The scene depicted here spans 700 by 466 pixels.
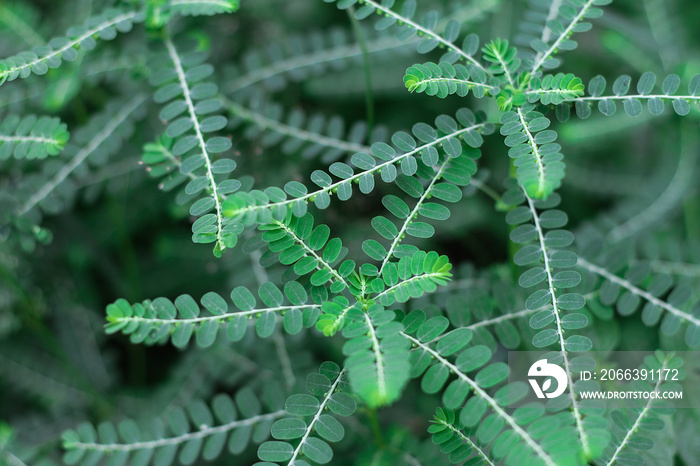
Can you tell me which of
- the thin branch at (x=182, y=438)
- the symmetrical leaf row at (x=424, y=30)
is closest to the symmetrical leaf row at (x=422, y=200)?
the symmetrical leaf row at (x=424, y=30)

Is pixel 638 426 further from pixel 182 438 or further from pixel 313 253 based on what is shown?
pixel 182 438

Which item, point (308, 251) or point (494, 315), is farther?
point (494, 315)

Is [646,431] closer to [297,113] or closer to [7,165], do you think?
[297,113]

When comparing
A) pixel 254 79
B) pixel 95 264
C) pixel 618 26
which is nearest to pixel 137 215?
pixel 95 264

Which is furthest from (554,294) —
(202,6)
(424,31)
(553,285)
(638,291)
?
(202,6)

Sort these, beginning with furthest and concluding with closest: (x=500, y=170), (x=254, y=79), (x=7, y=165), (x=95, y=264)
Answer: (x=500, y=170), (x=95, y=264), (x=7, y=165), (x=254, y=79)

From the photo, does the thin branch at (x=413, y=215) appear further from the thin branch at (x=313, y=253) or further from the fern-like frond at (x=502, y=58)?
the fern-like frond at (x=502, y=58)
